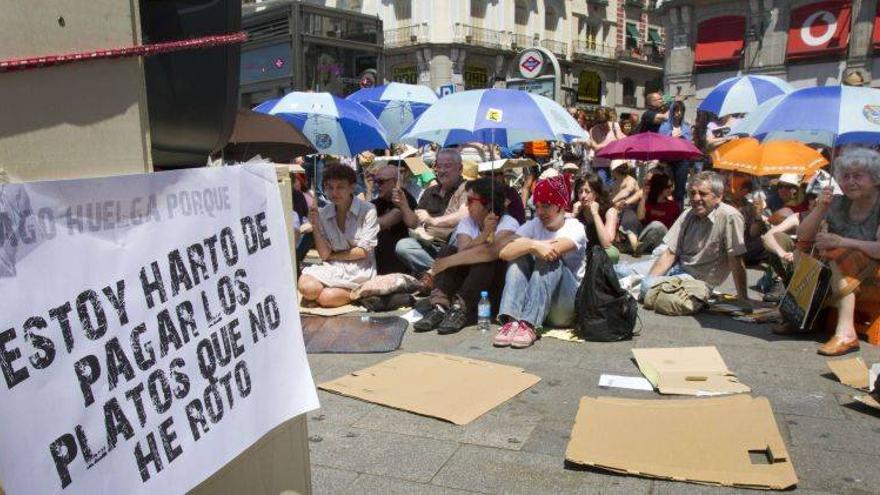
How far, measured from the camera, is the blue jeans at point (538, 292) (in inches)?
205

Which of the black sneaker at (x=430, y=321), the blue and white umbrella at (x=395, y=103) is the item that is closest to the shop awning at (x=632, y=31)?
the blue and white umbrella at (x=395, y=103)

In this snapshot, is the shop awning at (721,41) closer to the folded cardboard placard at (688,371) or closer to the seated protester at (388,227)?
the seated protester at (388,227)

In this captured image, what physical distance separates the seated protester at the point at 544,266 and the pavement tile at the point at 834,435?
6.46ft

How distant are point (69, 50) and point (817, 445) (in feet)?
11.0

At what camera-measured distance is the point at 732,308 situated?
19.5ft

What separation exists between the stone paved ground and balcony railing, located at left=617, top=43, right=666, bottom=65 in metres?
49.7

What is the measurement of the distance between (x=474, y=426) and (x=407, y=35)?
131 ft

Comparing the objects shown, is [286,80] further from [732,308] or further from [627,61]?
[627,61]

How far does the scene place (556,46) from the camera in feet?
152

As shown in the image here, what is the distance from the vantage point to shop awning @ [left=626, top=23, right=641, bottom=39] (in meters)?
52.6

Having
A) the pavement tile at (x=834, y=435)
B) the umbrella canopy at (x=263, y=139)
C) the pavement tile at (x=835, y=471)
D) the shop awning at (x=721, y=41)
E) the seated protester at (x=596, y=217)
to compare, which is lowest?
the pavement tile at (x=834, y=435)

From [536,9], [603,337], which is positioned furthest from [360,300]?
[536,9]

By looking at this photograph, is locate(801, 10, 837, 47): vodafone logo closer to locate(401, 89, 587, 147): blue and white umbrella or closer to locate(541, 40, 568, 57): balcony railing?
locate(541, 40, 568, 57): balcony railing

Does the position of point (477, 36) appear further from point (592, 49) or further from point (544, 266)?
point (544, 266)
